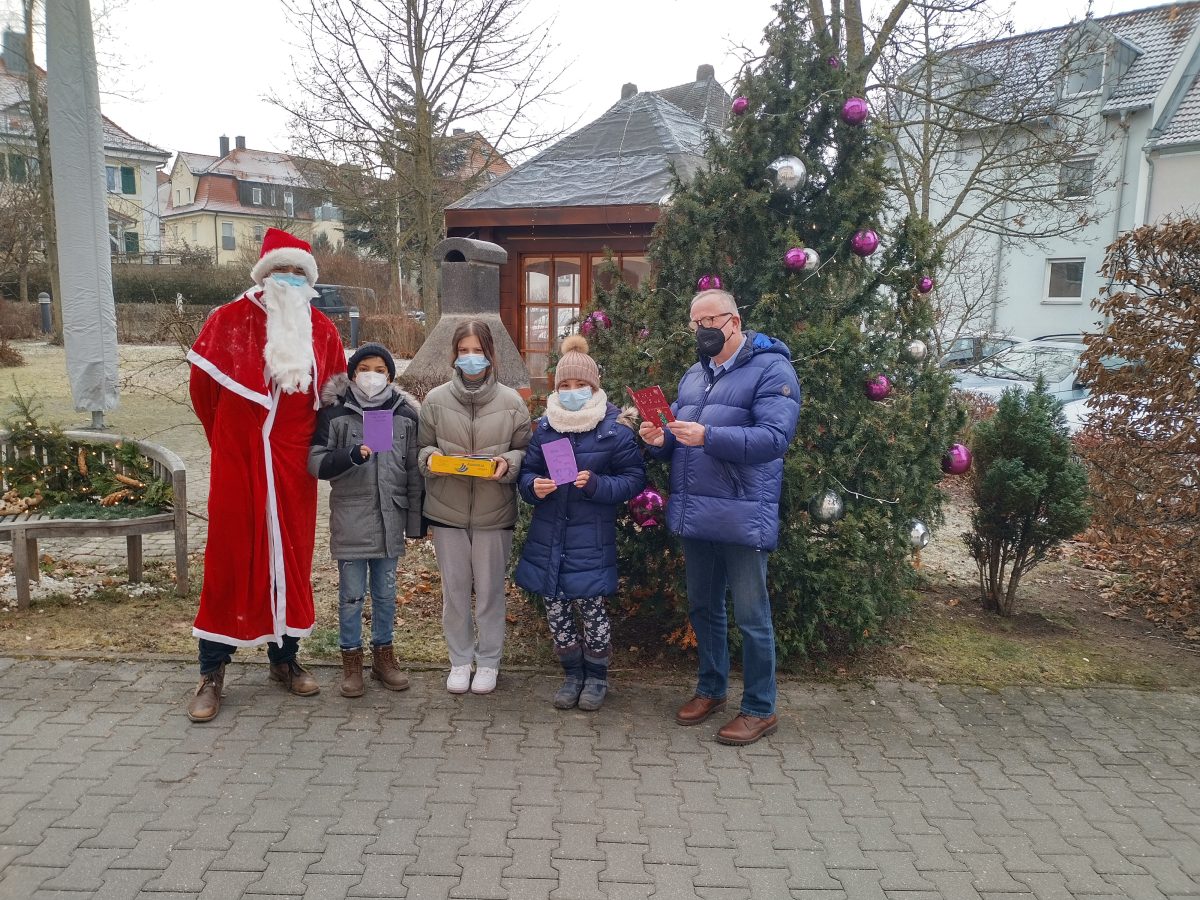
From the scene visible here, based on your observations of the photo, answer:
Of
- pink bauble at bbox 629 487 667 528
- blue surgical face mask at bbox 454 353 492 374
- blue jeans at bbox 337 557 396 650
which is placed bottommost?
blue jeans at bbox 337 557 396 650

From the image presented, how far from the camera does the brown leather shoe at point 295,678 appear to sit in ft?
14.5

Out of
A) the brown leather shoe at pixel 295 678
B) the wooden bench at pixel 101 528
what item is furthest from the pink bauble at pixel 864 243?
the wooden bench at pixel 101 528

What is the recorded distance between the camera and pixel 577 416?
13.4ft

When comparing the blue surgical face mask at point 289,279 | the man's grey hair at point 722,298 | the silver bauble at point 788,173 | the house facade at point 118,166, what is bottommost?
the man's grey hair at point 722,298

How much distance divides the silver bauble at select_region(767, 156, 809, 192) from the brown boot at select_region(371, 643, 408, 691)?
10.00 ft

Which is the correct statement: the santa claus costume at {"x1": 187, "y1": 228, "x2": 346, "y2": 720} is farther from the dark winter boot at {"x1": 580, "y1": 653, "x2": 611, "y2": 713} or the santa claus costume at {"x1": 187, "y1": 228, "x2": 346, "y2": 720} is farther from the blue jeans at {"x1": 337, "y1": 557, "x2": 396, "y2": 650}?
the dark winter boot at {"x1": 580, "y1": 653, "x2": 611, "y2": 713}

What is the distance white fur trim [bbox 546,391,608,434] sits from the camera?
4086mm

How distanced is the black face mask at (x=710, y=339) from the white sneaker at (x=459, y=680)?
6.57 ft

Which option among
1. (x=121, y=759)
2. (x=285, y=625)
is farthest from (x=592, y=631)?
(x=121, y=759)

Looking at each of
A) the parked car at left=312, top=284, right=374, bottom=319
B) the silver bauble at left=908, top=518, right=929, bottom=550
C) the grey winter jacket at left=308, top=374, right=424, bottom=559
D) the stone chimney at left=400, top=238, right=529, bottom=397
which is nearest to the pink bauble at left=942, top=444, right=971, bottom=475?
the silver bauble at left=908, top=518, right=929, bottom=550

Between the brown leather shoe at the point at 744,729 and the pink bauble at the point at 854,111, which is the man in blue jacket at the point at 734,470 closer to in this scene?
the brown leather shoe at the point at 744,729

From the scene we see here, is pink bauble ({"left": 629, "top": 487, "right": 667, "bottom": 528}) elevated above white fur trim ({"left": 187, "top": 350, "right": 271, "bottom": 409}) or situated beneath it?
situated beneath

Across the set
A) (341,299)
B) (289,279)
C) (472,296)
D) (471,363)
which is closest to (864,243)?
(471,363)

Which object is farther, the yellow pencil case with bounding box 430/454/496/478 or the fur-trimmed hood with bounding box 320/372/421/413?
the fur-trimmed hood with bounding box 320/372/421/413
